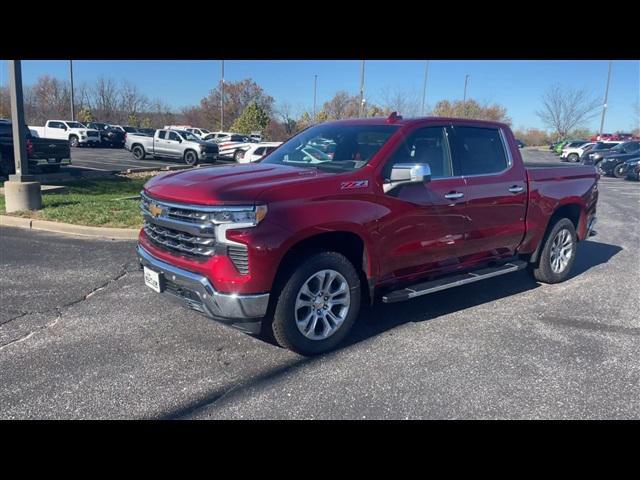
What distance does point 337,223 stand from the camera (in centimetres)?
392

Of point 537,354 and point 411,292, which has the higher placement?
point 411,292

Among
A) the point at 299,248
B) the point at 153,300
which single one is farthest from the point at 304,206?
the point at 153,300

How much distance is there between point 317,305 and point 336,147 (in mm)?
1605

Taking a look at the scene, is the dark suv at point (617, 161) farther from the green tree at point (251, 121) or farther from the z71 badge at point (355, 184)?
the green tree at point (251, 121)

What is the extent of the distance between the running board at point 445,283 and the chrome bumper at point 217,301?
47.1 inches

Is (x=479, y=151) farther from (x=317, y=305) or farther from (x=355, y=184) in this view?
(x=317, y=305)

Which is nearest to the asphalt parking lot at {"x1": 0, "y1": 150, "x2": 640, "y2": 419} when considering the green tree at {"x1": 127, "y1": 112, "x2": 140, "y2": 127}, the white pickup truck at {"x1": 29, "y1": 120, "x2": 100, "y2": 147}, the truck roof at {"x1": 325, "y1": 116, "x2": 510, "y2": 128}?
the truck roof at {"x1": 325, "y1": 116, "x2": 510, "y2": 128}

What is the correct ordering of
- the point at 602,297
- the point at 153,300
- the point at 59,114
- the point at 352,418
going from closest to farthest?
A: the point at 352,418, the point at 153,300, the point at 602,297, the point at 59,114

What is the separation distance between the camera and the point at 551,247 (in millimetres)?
6145

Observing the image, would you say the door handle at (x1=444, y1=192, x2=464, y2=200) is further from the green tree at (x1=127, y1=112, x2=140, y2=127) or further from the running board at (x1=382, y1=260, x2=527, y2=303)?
the green tree at (x1=127, y1=112, x2=140, y2=127)

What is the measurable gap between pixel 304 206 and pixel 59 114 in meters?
64.0
